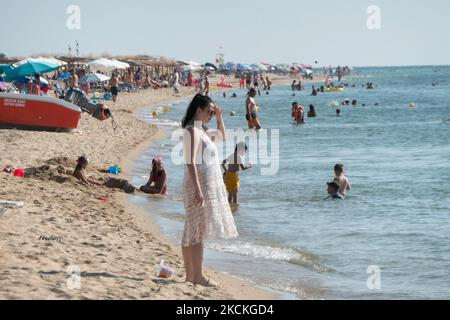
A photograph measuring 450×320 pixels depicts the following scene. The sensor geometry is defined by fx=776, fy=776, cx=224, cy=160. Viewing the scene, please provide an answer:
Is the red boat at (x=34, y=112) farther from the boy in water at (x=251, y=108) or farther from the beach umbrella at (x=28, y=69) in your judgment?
the boy in water at (x=251, y=108)

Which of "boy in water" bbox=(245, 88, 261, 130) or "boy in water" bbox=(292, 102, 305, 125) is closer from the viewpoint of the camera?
"boy in water" bbox=(245, 88, 261, 130)

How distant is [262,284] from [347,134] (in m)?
24.1

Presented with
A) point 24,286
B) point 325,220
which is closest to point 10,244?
point 24,286

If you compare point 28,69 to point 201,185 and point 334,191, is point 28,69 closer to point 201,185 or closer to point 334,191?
point 334,191

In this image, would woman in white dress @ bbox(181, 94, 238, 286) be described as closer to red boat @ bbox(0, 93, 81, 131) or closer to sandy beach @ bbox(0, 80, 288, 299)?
sandy beach @ bbox(0, 80, 288, 299)

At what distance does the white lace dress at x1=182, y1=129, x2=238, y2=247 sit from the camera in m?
6.49

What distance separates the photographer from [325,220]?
12.7 m

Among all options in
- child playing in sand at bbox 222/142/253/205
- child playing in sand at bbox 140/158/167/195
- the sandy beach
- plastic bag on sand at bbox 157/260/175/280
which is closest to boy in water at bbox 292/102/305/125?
the sandy beach

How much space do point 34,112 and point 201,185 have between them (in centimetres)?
1350

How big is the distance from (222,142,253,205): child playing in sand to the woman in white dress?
5744 millimetres

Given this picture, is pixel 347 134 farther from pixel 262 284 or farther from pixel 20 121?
pixel 262 284

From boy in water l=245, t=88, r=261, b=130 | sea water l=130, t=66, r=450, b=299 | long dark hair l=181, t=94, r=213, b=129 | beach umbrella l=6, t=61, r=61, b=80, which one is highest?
beach umbrella l=6, t=61, r=61, b=80

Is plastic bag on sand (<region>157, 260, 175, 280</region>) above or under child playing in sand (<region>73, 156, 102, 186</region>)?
under

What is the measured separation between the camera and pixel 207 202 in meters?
6.57
